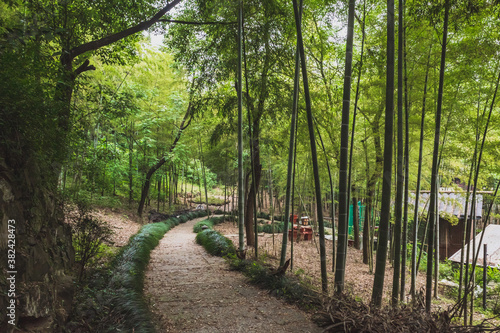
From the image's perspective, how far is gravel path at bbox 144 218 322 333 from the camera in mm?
2926

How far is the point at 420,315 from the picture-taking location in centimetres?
260

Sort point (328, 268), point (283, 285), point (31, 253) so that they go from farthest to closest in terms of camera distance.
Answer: point (328, 268) < point (283, 285) < point (31, 253)

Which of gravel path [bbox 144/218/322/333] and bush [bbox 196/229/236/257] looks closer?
gravel path [bbox 144/218/322/333]

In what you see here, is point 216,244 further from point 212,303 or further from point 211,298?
point 212,303

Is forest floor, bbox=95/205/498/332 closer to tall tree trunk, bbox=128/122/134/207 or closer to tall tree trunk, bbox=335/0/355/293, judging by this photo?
tall tree trunk, bbox=335/0/355/293

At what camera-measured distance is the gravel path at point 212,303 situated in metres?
2.93

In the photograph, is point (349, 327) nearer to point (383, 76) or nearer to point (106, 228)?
point (106, 228)

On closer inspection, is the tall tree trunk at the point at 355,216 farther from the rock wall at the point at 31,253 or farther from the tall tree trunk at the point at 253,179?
the rock wall at the point at 31,253

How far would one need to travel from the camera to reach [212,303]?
352cm

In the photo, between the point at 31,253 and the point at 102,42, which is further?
the point at 102,42

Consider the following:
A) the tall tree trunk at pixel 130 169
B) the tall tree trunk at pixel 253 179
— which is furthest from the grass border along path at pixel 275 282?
the tall tree trunk at pixel 130 169

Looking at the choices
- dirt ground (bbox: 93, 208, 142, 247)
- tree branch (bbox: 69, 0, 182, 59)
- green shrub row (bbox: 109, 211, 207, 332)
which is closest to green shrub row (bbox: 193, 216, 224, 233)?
dirt ground (bbox: 93, 208, 142, 247)

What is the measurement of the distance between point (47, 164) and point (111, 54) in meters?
2.49

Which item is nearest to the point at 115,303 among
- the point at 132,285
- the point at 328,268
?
the point at 132,285
